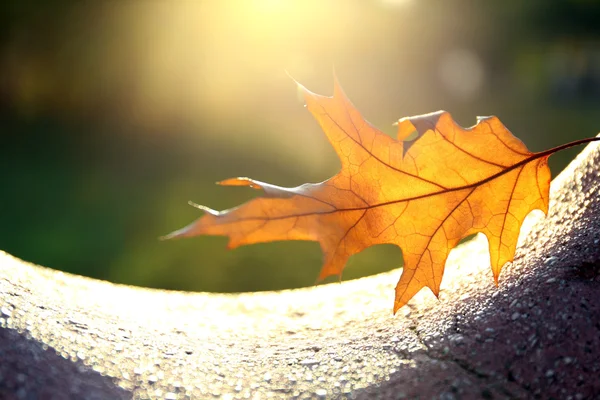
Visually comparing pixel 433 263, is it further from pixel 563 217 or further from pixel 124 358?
pixel 124 358

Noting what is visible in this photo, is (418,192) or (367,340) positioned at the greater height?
(418,192)

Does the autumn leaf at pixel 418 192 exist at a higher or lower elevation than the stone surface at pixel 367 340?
higher

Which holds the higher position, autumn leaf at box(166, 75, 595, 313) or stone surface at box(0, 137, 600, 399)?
autumn leaf at box(166, 75, 595, 313)

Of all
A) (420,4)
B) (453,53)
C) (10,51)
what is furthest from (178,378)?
(453,53)
